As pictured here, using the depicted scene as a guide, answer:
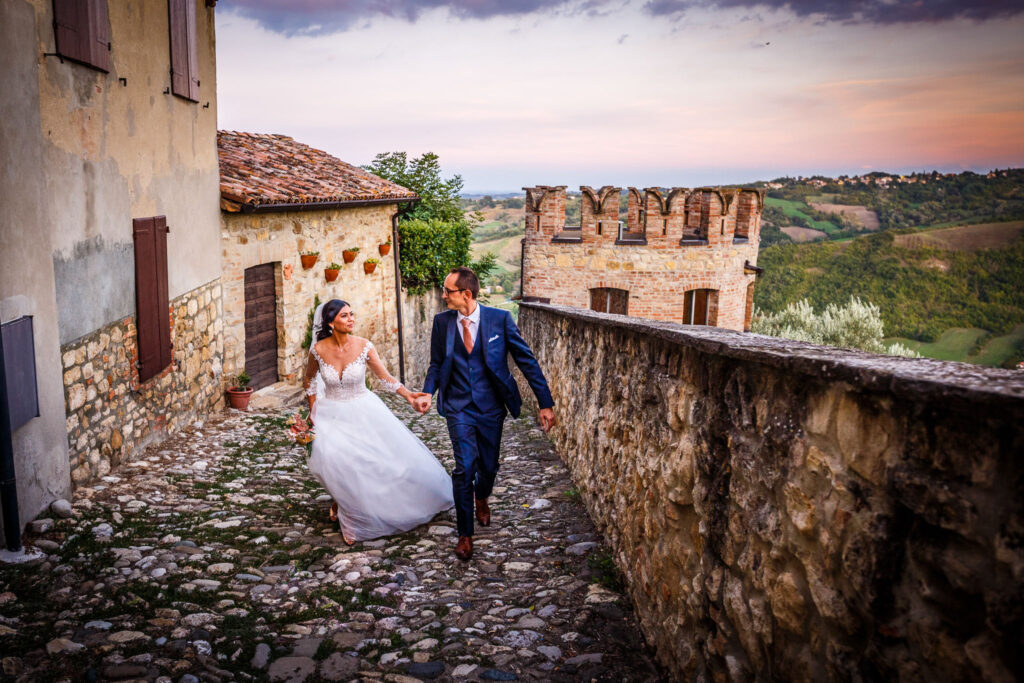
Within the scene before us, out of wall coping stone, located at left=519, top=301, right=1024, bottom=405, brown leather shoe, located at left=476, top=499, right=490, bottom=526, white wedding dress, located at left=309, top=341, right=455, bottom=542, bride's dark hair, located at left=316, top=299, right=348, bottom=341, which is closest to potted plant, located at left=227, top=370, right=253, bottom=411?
white wedding dress, located at left=309, top=341, right=455, bottom=542

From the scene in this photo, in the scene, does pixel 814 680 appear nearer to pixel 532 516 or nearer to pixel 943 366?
pixel 943 366

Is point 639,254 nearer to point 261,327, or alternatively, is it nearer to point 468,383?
point 261,327

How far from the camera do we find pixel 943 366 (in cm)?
158

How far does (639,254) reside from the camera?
20.2 m

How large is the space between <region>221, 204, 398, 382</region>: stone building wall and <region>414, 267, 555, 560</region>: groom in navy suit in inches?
229

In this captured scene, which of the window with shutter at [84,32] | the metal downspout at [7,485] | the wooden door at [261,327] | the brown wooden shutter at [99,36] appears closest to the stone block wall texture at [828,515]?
the metal downspout at [7,485]

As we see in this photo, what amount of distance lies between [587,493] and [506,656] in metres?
1.95

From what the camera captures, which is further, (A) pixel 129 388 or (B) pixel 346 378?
(A) pixel 129 388

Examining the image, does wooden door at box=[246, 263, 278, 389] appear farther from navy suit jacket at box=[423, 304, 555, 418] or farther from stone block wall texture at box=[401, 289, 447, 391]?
navy suit jacket at box=[423, 304, 555, 418]

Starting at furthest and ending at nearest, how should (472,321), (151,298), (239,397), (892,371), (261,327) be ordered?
1. (261,327)
2. (239,397)
3. (151,298)
4. (472,321)
5. (892,371)

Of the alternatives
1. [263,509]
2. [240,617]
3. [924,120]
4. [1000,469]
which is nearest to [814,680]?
[1000,469]

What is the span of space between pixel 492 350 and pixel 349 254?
8.77 meters

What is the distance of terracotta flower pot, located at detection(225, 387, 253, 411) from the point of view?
9234mm

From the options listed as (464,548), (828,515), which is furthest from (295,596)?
(828,515)
